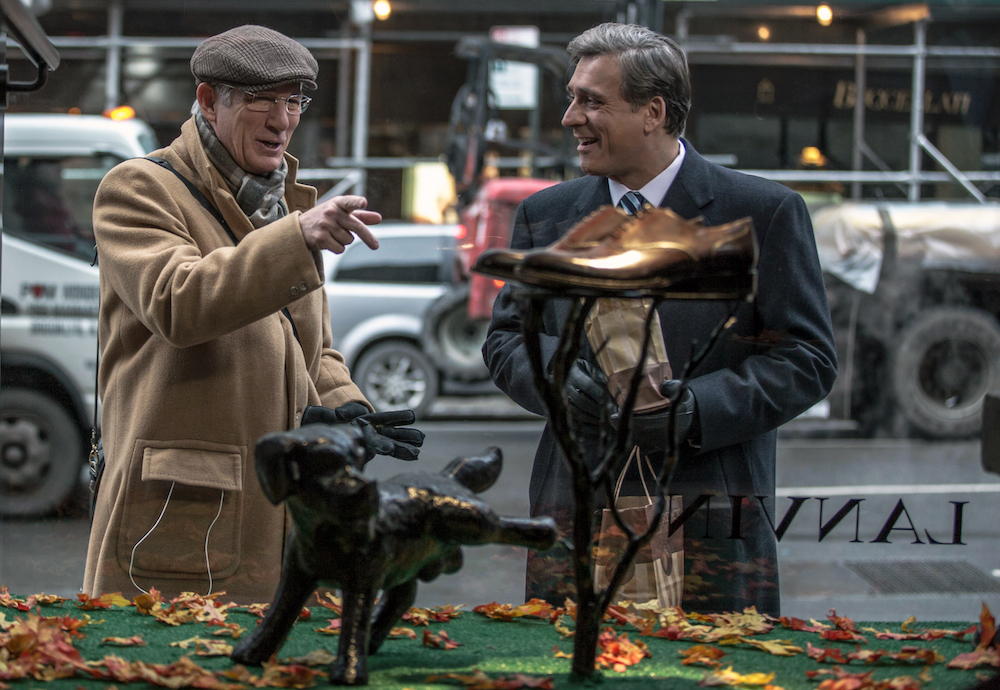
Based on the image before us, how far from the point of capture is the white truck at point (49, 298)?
435 centimetres

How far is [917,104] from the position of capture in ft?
15.3

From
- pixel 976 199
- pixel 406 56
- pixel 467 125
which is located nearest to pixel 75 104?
pixel 406 56

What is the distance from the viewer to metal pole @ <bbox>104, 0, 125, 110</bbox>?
3.60 metres

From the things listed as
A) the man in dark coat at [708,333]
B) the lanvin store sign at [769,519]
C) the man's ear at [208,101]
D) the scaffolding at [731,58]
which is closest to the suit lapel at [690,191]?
the man in dark coat at [708,333]

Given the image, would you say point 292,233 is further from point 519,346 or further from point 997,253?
point 997,253

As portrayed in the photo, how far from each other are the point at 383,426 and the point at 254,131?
1.96 ft

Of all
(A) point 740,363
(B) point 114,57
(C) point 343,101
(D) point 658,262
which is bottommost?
(A) point 740,363

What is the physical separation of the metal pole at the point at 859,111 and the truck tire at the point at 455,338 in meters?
1.94

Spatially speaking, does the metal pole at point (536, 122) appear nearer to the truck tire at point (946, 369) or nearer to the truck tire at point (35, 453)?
the truck tire at point (946, 369)

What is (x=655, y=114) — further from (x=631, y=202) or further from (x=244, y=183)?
(x=244, y=183)

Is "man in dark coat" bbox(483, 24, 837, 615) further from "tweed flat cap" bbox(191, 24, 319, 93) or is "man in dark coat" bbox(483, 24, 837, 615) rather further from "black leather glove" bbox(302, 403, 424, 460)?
"tweed flat cap" bbox(191, 24, 319, 93)

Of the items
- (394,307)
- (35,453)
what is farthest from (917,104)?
(35,453)

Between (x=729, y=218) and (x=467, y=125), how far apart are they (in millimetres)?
2791

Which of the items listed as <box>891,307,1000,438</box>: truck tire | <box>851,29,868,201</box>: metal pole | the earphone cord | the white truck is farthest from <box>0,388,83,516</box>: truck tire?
<box>891,307,1000,438</box>: truck tire
